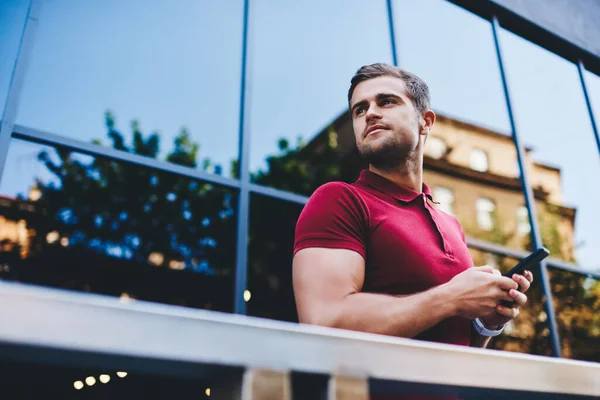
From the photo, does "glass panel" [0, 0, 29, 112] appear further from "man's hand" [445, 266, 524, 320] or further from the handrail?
the handrail

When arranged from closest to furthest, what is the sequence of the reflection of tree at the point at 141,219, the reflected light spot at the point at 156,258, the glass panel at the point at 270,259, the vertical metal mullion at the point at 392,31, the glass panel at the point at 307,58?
the vertical metal mullion at the point at 392,31 → the glass panel at the point at 307,58 → the reflection of tree at the point at 141,219 → the glass panel at the point at 270,259 → the reflected light spot at the point at 156,258

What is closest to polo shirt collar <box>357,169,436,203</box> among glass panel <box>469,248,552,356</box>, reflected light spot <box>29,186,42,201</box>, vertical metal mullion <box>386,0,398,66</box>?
vertical metal mullion <box>386,0,398,66</box>

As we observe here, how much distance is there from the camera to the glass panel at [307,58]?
12.6 feet

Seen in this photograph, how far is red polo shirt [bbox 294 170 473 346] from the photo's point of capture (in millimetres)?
1352

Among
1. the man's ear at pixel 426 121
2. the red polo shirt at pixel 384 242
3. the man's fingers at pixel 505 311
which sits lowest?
the man's fingers at pixel 505 311

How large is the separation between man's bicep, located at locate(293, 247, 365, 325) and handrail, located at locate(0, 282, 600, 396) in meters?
0.70

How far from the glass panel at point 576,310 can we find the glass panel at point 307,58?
2895mm

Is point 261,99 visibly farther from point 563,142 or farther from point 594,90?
point 594,90

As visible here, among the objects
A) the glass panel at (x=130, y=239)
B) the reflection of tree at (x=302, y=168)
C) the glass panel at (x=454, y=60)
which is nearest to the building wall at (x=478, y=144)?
the glass panel at (x=454, y=60)

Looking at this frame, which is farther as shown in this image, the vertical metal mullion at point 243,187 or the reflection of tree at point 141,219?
the reflection of tree at point 141,219

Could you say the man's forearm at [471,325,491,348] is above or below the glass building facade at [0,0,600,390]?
below

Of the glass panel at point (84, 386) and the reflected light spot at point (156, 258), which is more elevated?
the reflected light spot at point (156, 258)

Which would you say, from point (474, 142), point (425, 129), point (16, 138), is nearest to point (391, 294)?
point (425, 129)

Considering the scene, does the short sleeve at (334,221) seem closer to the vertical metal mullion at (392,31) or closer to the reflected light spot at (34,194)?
the vertical metal mullion at (392,31)
